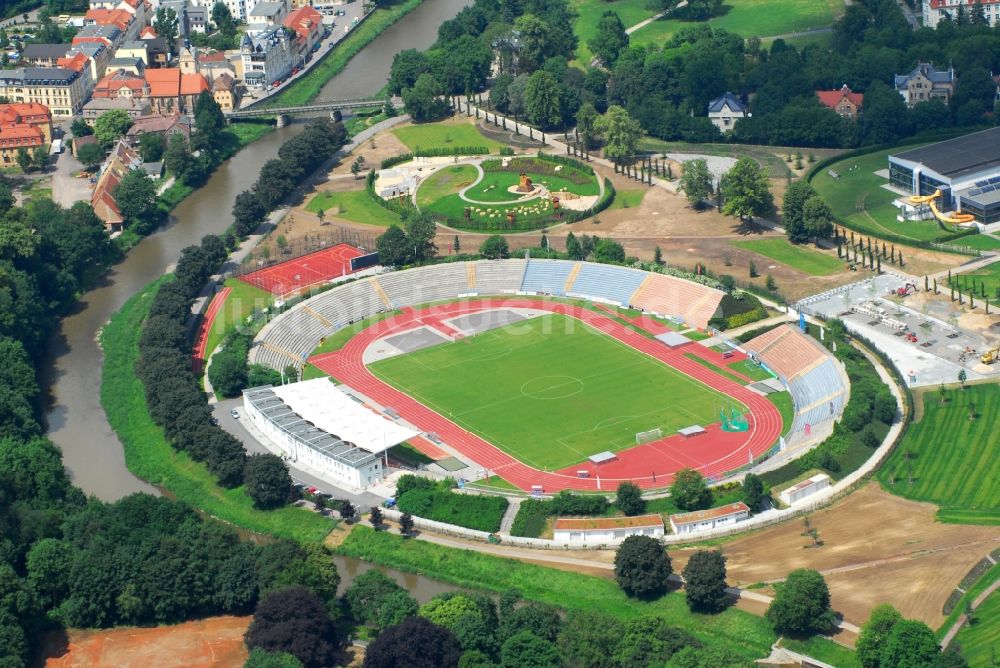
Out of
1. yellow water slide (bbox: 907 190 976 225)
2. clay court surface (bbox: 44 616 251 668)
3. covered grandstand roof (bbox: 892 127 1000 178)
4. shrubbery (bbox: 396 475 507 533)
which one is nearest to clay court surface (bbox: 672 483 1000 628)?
shrubbery (bbox: 396 475 507 533)

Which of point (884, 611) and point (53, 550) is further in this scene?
point (53, 550)

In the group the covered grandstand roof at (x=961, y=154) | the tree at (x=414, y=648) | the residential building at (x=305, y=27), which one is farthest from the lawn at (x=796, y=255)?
the residential building at (x=305, y=27)

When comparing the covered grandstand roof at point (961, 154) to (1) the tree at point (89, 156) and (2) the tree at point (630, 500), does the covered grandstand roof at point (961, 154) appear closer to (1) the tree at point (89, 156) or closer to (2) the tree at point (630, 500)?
(2) the tree at point (630, 500)

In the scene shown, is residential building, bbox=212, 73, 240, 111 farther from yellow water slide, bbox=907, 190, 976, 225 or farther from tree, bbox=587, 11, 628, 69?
yellow water slide, bbox=907, 190, 976, 225

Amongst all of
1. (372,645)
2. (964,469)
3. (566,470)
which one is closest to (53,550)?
(372,645)

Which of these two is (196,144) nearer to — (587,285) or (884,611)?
(587,285)

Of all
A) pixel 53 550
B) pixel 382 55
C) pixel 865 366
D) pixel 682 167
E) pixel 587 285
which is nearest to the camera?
pixel 53 550
